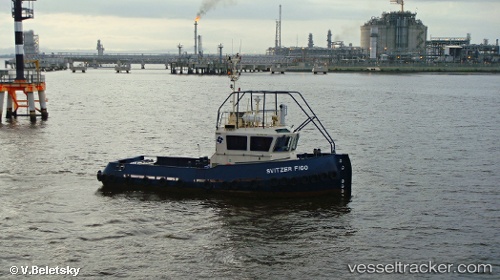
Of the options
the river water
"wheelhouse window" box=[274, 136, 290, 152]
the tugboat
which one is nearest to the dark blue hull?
the tugboat

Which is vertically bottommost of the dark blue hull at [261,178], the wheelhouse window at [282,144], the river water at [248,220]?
the river water at [248,220]

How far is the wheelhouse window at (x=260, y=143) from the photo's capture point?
30264mm

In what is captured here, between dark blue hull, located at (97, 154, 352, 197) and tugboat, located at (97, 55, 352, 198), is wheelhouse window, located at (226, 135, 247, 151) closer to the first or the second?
tugboat, located at (97, 55, 352, 198)

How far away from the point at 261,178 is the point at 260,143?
5.44 feet

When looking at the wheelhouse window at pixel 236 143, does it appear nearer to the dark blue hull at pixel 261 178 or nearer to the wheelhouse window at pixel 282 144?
the dark blue hull at pixel 261 178

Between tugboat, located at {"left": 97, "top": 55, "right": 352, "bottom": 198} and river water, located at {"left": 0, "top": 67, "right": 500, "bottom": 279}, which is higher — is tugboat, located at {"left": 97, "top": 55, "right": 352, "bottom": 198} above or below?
above

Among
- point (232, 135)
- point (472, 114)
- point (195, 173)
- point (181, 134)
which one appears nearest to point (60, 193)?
point (195, 173)

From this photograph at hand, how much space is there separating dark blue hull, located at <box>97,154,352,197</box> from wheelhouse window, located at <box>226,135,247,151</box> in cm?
103

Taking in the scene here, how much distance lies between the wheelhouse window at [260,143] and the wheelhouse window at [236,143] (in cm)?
34

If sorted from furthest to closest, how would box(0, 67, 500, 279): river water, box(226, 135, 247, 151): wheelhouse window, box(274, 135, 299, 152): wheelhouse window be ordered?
box(226, 135, 247, 151): wheelhouse window → box(274, 135, 299, 152): wheelhouse window → box(0, 67, 500, 279): river water

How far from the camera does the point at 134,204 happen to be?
2981 centimetres

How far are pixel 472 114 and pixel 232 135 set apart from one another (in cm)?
5496

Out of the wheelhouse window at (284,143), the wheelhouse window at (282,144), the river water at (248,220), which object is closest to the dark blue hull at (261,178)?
the river water at (248,220)

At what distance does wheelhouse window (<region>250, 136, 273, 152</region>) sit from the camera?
99.3 feet
